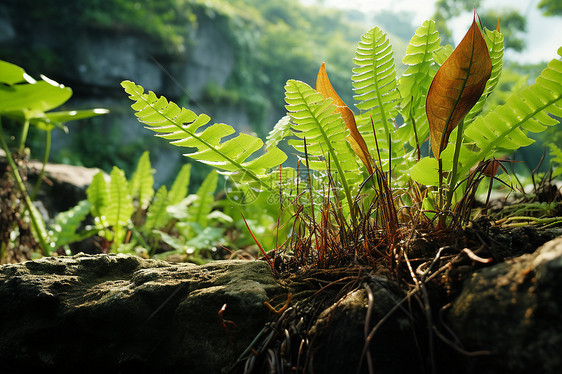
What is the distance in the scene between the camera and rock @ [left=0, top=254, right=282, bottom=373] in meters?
0.77

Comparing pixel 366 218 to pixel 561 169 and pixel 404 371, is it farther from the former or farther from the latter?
pixel 561 169

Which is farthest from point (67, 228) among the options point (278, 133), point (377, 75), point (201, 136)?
point (377, 75)

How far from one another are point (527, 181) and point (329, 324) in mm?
2687

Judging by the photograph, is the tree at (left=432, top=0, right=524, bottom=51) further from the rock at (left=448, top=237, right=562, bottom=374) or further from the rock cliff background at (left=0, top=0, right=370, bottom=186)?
the rock at (left=448, top=237, right=562, bottom=374)

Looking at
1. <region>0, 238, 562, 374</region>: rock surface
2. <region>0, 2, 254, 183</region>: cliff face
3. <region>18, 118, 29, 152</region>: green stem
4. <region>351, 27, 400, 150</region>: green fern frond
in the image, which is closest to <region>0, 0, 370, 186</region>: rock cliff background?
<region>0, 2, 254, 183</region>: cliff face

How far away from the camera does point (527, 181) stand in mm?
2584

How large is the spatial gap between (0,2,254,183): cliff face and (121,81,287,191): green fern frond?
6.12 meters

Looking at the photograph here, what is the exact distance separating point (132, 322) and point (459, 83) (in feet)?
3.38

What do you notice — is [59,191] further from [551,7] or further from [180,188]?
[551,7]

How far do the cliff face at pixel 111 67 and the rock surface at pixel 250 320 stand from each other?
645 centimetres

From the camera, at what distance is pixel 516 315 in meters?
0.52

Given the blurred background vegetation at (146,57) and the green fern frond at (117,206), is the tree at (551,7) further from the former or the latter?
the green fern frond at (117,206)

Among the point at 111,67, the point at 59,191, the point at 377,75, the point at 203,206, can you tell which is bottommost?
the point at 203,206

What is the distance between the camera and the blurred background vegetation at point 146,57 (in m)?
7.42
